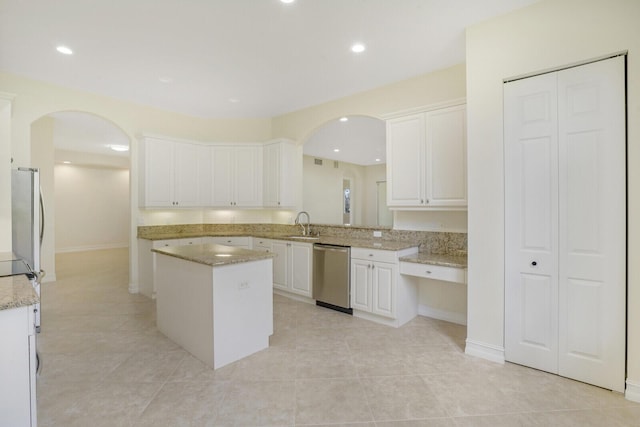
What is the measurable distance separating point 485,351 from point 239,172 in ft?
13.8

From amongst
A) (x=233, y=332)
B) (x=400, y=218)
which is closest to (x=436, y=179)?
(x=400, y=218)

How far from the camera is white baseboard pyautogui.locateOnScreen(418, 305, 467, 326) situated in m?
3.40

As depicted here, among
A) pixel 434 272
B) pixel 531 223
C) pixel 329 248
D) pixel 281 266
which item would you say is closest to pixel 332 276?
pixel 329 248

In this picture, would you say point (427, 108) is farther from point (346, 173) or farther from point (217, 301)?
point (346, 173)

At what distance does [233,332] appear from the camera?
2.57 meters

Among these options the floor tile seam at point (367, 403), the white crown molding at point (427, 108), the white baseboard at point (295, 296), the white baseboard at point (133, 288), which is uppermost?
the white crown molding at point (427, 108)

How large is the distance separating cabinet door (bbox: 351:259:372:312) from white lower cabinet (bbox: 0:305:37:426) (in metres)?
2.80

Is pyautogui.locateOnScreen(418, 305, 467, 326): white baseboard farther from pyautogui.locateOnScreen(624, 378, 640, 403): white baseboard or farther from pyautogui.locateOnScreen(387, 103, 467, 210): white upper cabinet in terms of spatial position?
pyautogui.locateOnScreen(624, 378, 640, 403): white baseboard

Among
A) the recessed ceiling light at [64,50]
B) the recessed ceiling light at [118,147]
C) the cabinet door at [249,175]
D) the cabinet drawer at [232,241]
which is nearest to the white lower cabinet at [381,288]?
the cabinet drawer at [232,241]

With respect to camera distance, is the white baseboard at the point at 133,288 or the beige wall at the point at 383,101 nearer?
the beige wall at the point at 383,101

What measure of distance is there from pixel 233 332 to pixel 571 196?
2.84 meters

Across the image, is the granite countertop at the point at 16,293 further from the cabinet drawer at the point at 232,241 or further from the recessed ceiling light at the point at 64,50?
the cabinet drawer at the point at 232,241

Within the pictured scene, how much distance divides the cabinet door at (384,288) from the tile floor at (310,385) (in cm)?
22

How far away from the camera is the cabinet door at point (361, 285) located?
3477mm
